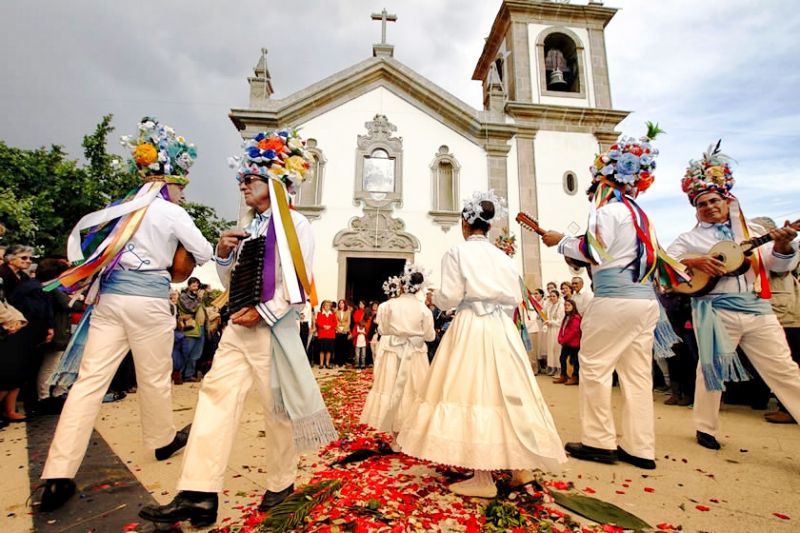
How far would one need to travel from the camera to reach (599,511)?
2.29 meters

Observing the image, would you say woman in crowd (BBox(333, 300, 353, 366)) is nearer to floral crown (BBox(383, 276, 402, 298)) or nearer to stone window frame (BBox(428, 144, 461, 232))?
stone window frame (BBox(428, 144, 461, 232))

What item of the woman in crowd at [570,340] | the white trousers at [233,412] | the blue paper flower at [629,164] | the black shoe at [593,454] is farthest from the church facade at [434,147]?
the white trousers at [233,412]

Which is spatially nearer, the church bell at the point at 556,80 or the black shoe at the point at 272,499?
the black shoe at the point at 272,499

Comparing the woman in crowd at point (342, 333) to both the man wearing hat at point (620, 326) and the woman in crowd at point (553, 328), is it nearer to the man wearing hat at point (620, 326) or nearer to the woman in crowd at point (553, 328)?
the woman in crowd at point (553, 328)

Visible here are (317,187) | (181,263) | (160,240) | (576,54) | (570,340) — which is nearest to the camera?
(160,240)

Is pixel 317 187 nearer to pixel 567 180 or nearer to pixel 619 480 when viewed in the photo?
pixel 567 180

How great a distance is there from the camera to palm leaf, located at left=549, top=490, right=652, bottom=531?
216 cm

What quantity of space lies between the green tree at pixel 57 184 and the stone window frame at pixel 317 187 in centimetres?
815

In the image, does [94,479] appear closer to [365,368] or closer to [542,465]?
[542,465]

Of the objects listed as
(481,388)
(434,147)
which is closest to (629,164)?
(481,388)

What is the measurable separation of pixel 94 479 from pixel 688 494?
4.04 metres

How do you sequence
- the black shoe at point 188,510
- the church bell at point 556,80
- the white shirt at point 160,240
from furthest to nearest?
the church bell at point 556,80 → the white shirt at point 160,240 → the black shoe at point 188,510

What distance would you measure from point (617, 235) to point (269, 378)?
287 cm

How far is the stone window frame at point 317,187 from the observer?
12.5 metres
